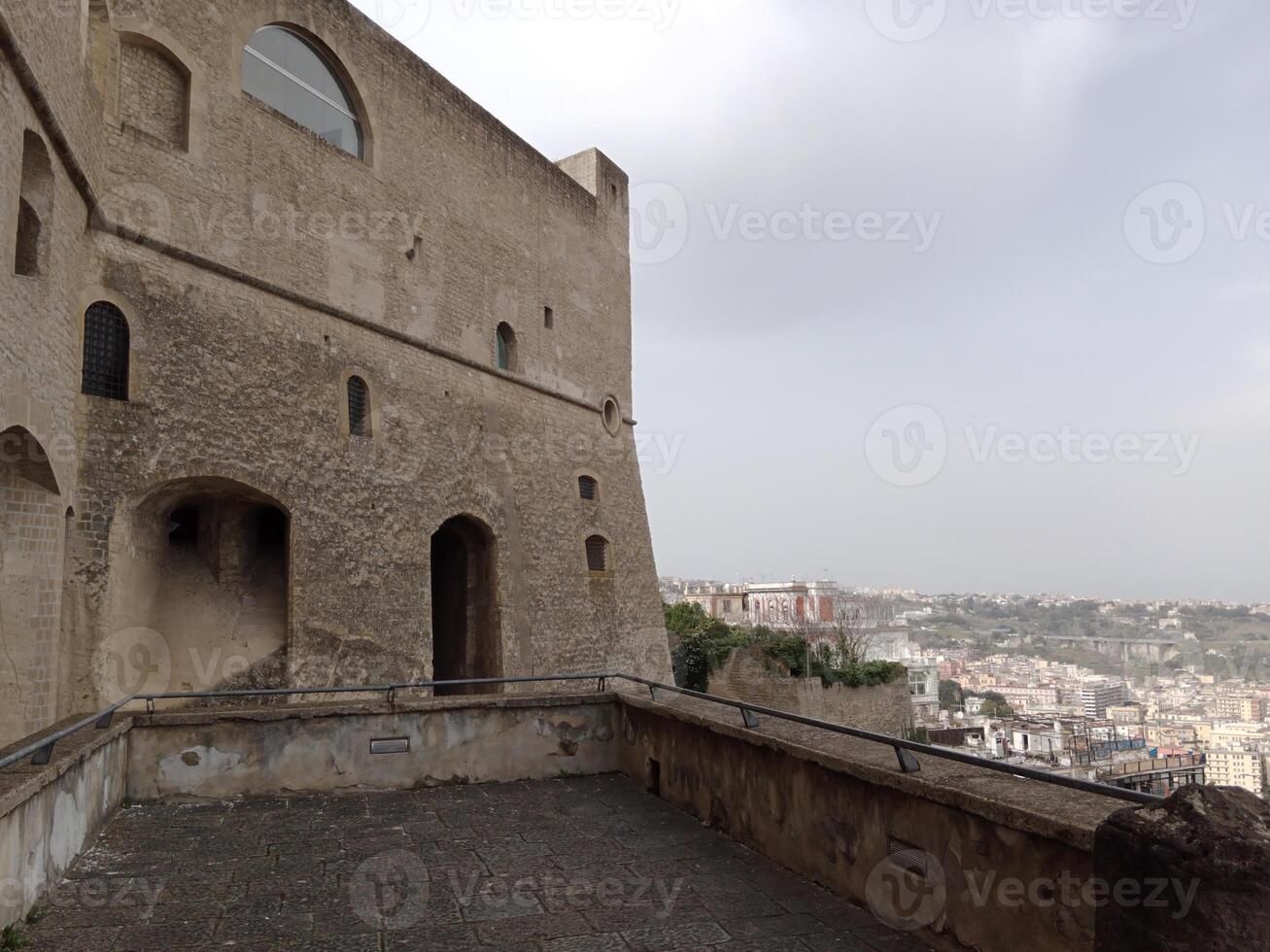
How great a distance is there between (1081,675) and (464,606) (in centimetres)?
6897

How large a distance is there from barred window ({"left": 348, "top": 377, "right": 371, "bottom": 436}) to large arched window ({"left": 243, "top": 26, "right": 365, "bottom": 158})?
3531 mm

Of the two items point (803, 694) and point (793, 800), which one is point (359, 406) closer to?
point (793, 800)

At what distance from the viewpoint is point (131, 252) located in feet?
31.0

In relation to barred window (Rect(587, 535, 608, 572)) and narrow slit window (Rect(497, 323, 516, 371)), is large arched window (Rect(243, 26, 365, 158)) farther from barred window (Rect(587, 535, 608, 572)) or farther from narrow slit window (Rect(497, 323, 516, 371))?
barred window (Rect(587, 535, 608, 572))

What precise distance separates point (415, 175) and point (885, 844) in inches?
507

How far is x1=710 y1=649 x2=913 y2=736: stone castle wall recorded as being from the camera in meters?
23.2

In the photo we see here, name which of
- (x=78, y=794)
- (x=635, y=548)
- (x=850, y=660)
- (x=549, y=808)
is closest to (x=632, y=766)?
(x=549, y=808)

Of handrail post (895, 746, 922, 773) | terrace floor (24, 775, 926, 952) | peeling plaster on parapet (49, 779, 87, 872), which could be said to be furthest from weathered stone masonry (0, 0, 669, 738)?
handrail post (895, 746, 922, 773)

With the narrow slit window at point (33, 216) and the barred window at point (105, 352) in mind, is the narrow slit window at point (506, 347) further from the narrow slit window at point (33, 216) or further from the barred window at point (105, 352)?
the narrow slit window at point (33, 216)

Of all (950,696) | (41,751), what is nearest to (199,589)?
(41,751)

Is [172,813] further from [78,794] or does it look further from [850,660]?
[850,660]

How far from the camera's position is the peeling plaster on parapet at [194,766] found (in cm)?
531

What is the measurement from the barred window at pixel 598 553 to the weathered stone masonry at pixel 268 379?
0.27m

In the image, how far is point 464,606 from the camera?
47.9 feet
